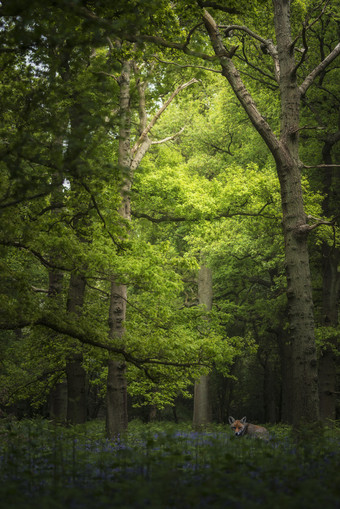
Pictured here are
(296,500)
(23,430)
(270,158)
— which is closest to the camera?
(296,500)

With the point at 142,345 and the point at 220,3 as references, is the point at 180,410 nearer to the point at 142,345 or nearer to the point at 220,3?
the point at 142,345

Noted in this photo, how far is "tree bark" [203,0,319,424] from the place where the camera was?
8.86 metres

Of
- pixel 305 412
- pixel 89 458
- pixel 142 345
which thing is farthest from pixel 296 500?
pixel 142 345

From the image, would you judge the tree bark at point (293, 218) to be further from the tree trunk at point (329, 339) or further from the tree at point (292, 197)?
the tree trunk at point (329, 339)

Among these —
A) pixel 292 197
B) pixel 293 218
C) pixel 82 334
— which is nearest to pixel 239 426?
pixel 82 334

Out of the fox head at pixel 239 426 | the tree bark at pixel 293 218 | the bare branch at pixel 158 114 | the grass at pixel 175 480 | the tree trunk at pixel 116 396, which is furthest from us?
the bare branch at pixel 158 114

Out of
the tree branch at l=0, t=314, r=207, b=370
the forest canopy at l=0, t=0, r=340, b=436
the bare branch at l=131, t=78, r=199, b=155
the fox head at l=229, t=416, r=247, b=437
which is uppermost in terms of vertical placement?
the bare branch at l=131, t=78, r=199, b=155

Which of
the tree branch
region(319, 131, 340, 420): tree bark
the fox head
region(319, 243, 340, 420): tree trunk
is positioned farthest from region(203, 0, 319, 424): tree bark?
region(319, 243, 340, 420): tree trunk

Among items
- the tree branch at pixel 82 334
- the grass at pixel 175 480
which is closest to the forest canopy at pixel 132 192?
the tree branch at pixel 82 334

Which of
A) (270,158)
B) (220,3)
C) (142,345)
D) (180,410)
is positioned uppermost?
(270,158)

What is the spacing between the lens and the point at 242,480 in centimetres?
416

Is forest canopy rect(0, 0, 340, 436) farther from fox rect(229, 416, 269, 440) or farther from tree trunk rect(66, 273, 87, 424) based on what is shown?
fox rect(229, 416, 269, 440)

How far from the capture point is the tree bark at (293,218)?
886 cm

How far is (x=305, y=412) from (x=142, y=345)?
3194 mm
